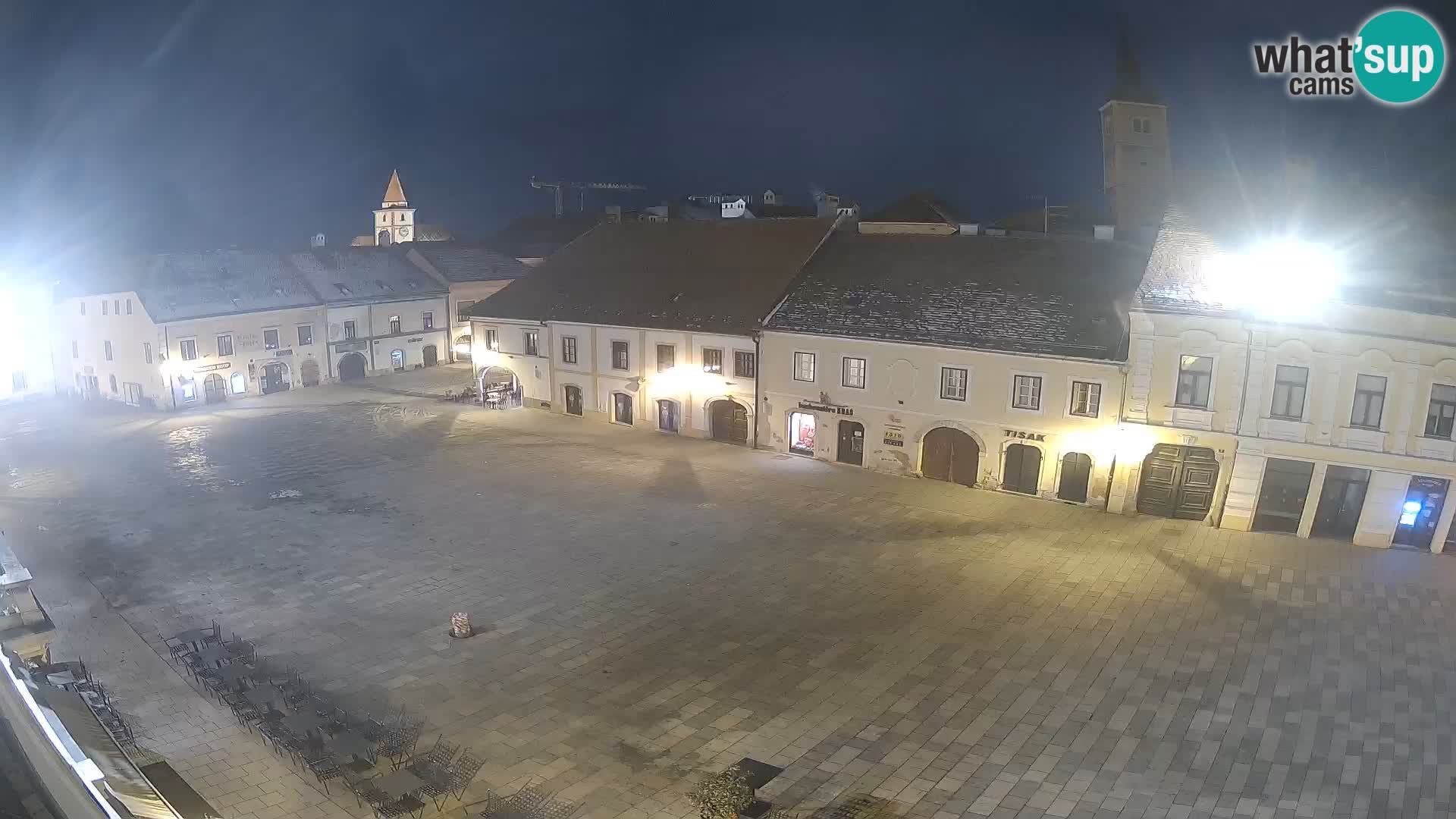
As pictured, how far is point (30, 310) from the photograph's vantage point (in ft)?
181

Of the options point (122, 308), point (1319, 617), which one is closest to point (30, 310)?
point (122, 308)

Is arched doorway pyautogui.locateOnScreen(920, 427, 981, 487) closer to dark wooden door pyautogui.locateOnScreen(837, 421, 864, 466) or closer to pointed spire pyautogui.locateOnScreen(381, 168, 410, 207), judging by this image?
dark wooden door pyautogui.locateOnScreen(837, 421, 864, 466)

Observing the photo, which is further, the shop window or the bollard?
the shop window

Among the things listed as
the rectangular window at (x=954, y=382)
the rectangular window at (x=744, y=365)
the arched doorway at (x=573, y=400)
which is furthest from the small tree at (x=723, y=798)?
the arched doorway at (x=573, y=400)

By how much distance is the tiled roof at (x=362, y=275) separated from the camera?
2215 inches

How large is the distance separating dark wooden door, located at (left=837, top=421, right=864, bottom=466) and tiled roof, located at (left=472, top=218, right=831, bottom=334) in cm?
560

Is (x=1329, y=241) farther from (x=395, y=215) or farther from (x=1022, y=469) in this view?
(x=395, y=215)

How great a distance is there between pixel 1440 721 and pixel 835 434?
2158cm

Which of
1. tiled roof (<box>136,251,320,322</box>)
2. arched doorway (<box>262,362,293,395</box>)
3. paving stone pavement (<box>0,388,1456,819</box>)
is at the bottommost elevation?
paving stone pavement (<box>0,388,1456,819</box>)

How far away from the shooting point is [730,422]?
132ft

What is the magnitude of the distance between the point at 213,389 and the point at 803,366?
33.6m

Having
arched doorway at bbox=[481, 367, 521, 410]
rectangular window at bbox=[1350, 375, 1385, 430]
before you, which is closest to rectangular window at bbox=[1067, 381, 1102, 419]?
rectangular window at bbox=[1350, 375, 1385, 430]

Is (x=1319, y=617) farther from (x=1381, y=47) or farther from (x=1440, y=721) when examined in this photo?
(x=1381, y=47)

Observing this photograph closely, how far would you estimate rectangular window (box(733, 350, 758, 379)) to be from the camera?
126 ft
